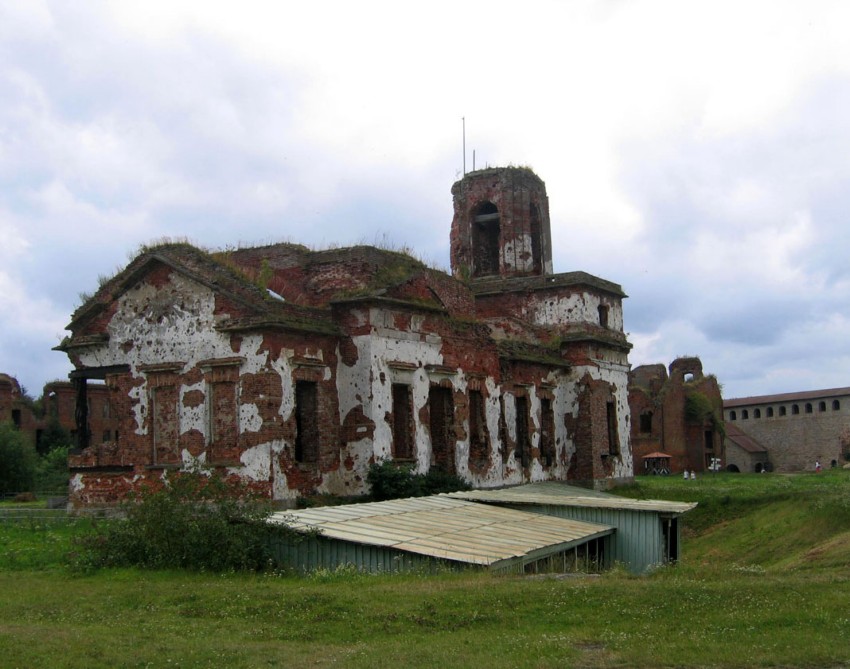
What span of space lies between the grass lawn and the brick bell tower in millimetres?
19319

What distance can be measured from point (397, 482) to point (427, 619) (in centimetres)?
1157

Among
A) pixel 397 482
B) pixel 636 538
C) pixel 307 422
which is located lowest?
pixel 636 538

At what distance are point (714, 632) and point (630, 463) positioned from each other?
2381cm

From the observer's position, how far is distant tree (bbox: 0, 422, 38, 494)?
3691cm

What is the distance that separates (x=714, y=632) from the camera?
8922 mm

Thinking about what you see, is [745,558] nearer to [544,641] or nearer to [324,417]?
[324,417]

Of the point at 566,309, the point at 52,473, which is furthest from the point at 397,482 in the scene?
the point at 52,473

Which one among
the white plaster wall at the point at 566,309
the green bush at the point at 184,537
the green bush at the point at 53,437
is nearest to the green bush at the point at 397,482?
the green bush at the point at 184,537

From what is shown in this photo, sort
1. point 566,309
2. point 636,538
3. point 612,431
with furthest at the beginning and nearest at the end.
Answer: point 612,431, point 566,309, point 636,538

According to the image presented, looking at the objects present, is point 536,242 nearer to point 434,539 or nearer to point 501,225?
point 501,225

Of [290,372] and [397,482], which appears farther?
[397,482]

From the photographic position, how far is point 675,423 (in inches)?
2101

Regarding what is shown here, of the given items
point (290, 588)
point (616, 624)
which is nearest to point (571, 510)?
point (290, 588)

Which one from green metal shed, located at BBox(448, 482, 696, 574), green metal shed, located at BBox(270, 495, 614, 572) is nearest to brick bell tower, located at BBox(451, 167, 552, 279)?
green metal shed, located at BBox(448, 482, 696, 574)
